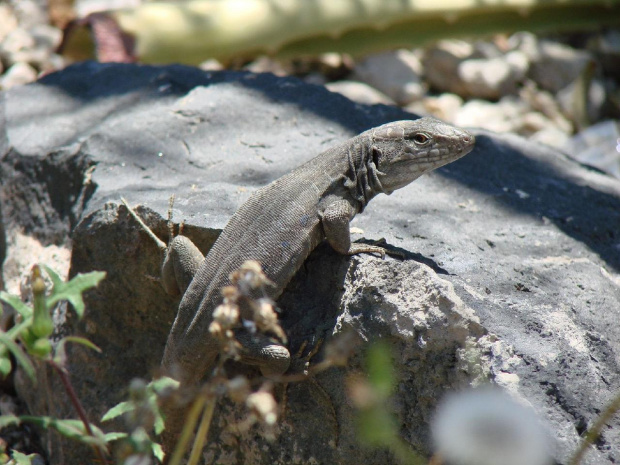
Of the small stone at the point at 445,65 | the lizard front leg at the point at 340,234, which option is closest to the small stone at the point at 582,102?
the small stone at the point at 445,65

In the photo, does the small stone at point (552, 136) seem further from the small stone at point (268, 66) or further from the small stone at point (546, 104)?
the small stone at point (268, 66)

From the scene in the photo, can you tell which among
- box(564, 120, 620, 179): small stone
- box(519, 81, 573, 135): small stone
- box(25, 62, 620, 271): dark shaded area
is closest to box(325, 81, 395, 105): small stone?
box(519, 81, 573, 135): small stone

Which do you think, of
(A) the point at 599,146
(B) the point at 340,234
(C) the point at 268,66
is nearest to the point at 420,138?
(B) the point at 340,234

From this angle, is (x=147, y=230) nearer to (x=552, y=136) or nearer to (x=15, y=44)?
(x=15, y=44)

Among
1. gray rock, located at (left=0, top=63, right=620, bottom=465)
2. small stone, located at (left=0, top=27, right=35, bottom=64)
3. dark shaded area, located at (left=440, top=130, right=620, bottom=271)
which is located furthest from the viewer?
small stone, located at (left=0, top=27, right=35, bottom=64)

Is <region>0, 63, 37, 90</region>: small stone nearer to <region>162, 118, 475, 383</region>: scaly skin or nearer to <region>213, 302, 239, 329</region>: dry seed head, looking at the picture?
<region>162, 118, 475, 383</region>: scaly skin

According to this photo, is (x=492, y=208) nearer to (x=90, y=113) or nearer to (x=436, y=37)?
(x=90, y=113)
